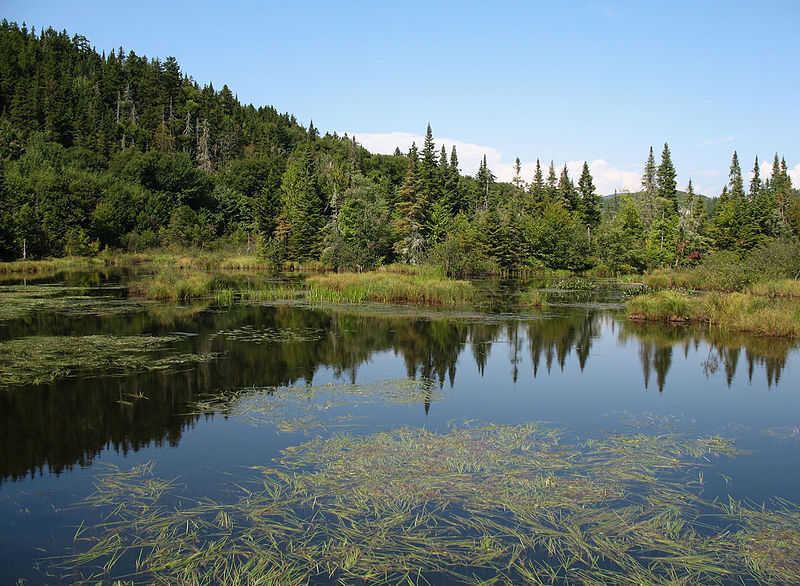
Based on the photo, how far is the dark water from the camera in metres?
7.71

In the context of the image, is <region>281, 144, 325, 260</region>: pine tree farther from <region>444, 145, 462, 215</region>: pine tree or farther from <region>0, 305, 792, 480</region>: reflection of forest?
<region>0, 305, 792, 480</region>: reflection of forest

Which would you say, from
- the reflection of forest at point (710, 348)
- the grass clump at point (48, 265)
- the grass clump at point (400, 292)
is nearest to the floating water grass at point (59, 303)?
the grass clump at point (400, 292)

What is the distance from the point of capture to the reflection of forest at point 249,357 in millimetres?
9188

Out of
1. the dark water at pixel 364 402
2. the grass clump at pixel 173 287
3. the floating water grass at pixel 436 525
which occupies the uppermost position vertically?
the grass clump at pixel 173 287

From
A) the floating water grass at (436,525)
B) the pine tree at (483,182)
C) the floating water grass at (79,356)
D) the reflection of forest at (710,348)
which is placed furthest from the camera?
the pine tree at (483,182)

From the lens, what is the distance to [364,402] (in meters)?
11.5

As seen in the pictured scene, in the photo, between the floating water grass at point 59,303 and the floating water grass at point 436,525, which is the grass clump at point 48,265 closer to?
the floating water grass at point 59,303

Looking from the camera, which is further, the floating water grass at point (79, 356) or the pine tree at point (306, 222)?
the pine tree at point (306, 222)

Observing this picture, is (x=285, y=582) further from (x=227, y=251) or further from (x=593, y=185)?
(x=593, y=185)

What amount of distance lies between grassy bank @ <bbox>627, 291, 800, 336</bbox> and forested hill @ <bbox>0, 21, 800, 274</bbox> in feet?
75.3

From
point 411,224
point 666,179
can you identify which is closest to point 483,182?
point 666,179

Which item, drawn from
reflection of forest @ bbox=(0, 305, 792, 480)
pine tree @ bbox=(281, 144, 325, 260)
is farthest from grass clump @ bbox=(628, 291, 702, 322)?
pine tree @ bbox=(281, 144, 325, 260)

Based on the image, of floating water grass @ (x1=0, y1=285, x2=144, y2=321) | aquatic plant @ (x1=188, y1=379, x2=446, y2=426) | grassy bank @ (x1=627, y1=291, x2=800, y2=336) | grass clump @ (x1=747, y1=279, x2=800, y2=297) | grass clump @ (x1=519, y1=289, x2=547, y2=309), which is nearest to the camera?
aquatic plant @ (x1=188, y1=379, x2=446, y2=426)

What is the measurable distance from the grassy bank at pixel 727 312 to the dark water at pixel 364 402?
47.2 inches
